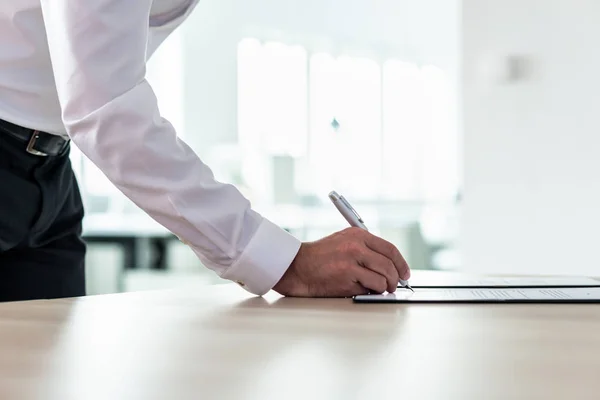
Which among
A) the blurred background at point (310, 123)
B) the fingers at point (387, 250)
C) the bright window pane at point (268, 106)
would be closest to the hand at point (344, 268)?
the fingers at point (387, 250)

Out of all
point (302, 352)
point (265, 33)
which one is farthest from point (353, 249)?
point (265, 33)

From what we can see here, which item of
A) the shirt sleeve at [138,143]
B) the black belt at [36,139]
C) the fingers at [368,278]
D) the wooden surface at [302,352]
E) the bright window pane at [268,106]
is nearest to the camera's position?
the wooden surface at [302,352]

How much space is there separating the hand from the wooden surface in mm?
135

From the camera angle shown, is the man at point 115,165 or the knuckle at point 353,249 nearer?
the man at point 115,165

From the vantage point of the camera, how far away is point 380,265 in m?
0.98

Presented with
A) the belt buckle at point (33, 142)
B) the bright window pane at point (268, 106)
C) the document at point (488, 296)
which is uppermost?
the bright window pane at point (268, 106)

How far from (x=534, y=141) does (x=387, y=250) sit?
2270 mm

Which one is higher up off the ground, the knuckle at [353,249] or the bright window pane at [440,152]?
the bright window pane at [440,152]

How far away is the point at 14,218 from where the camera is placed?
1127mm

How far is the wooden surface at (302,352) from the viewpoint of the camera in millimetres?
396

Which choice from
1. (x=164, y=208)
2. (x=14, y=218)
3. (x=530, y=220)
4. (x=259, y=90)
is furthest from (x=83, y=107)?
(x=259, y=90)

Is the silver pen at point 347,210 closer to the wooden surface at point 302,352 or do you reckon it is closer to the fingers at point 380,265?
the fingers at point 380,265

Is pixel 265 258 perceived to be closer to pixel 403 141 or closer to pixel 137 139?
pixel 137 139

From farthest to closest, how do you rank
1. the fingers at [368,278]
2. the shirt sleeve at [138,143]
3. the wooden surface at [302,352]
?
the fingers at [368,278]
the shirt sleeve at [138,143]
the wooden surface at [302,352]
